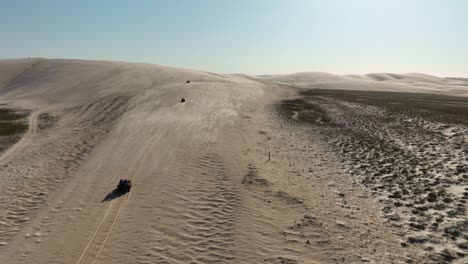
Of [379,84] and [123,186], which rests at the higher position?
[379,84]

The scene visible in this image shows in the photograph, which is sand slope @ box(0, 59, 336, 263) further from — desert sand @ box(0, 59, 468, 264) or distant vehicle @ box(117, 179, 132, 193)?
distant vehicle @ box(117, 179, 132, 193)

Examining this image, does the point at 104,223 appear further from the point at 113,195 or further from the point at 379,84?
the point at 379,84

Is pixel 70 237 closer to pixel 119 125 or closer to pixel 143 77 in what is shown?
Result: pixel 119 125

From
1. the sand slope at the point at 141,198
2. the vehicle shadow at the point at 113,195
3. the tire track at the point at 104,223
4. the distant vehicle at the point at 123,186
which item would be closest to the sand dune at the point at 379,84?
the sand slope at the point at 141,198

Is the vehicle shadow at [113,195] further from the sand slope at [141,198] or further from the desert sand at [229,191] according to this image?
the desert sand at [229,191]

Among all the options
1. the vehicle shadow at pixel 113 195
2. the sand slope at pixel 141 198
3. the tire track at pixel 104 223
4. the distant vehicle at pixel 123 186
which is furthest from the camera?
the distant vehicle at pixel 123 186

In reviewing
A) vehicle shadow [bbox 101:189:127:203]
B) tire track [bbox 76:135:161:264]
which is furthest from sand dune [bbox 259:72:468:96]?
vehicle shadow [bbox 101:189:127:203]

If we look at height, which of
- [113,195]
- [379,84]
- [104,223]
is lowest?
[104,223]

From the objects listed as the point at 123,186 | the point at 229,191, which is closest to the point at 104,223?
the point at 123,186

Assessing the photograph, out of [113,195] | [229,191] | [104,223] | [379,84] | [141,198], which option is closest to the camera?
[104,223]

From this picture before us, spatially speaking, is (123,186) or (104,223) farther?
(123,186)
